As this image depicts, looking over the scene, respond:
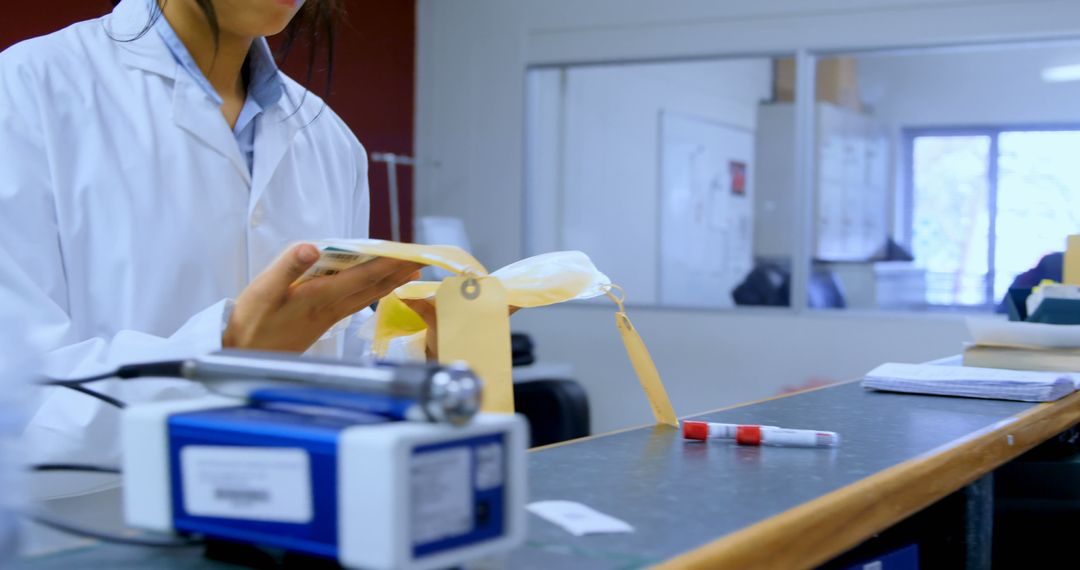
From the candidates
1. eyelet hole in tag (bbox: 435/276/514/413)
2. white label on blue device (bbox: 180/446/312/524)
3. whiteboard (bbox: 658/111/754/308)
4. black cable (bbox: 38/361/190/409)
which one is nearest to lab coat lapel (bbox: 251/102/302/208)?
→ eyelet hole in tag (bbox: 435/276/514/413)

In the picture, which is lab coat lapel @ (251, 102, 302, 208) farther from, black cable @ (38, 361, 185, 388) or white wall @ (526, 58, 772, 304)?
white wall @ (526, 58, 772, 304)

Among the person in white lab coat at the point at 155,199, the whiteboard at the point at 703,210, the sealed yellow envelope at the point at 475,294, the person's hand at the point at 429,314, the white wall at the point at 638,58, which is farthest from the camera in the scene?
the whiteboard at the point at 703,210

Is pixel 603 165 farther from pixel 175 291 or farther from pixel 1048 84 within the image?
pixel 175 291

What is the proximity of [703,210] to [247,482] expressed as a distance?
4.40m

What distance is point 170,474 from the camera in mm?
565

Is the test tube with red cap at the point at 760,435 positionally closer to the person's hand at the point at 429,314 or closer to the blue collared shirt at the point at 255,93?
the person's hand at the point at 429,314

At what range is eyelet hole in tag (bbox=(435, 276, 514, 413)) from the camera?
89cm

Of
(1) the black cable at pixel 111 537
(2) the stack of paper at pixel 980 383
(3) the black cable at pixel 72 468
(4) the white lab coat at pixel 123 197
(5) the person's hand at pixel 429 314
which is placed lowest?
(2) the stack of paper at pixel 980 383

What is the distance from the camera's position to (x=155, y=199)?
4.02 ft

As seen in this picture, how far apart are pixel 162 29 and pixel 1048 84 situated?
12.4 ft

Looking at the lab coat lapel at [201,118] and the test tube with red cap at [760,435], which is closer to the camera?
the test tube with red cap at [760,435]

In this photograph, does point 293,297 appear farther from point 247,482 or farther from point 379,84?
point 379,84

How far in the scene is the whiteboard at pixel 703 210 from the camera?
4738 millimetres

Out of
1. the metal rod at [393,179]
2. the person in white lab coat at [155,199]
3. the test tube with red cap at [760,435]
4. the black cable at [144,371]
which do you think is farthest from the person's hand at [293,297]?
the metal rod at [393,179]
